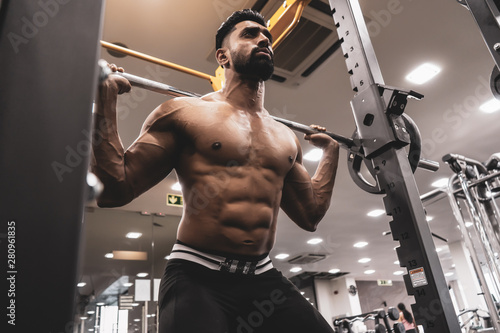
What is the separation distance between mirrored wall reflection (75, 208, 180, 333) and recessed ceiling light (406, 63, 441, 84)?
423 cm

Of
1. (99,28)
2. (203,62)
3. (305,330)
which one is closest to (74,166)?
(99,28)

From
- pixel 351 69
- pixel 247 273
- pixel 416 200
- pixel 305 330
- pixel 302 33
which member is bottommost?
pixel 305 330

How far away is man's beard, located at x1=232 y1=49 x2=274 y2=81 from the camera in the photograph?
132 cm

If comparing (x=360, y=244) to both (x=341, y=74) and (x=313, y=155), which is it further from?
(x=341, y=74)

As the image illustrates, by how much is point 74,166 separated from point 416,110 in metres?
4.70

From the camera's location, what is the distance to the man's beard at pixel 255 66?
132cm

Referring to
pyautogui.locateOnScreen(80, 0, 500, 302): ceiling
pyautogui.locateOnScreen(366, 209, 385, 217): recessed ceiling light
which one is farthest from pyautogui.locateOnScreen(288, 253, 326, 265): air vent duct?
pyautogui.locateOnScreen(80, 0, 500, 302): ceiling

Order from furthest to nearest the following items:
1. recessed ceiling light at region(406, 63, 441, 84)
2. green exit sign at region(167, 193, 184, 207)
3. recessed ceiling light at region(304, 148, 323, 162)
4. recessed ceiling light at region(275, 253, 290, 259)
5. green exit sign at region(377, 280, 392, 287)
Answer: green exit sign at region(377, 280, 392, 287) → recessed ceiling light at region(275, 253, 290, 259) → green exit sign at region(167, 193, 184, 207) → recessed ceiling light at region(304, 148, 323, 162) → recessed ceiling light at region(406, 63, 441, 84)

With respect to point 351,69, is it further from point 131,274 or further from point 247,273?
point 131,274

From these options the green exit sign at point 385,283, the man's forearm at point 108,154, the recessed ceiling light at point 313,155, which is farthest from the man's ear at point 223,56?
the green exit sign at point 385,283

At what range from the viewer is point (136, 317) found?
5023 mm

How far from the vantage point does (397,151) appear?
4.31ft

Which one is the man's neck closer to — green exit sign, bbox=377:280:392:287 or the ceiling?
the ceiling

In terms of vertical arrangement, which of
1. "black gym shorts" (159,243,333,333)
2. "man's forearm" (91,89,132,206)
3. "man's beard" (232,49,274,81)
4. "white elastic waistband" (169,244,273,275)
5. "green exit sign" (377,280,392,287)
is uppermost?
"green exit sign" (377,280,392,287)
